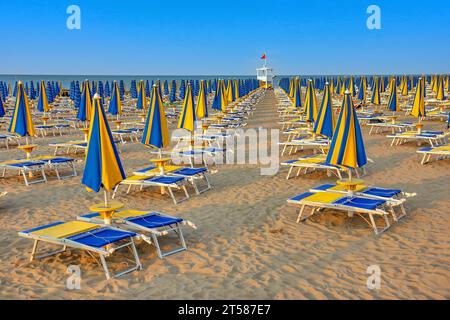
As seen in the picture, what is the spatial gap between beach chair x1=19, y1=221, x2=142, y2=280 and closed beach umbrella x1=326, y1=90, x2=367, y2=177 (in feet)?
11.8

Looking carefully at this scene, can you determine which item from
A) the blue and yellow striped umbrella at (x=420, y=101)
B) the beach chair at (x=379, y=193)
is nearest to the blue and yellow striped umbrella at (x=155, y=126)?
the beach chair at (x=379, y=193)

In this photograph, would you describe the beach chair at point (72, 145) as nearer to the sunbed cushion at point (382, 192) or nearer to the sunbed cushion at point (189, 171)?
the sunbed cushion at point (189, 171)

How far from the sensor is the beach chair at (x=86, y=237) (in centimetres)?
518

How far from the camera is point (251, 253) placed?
591 centimetres

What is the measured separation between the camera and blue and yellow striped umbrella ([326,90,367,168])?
716 cm

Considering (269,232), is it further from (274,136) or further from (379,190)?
(274,136)

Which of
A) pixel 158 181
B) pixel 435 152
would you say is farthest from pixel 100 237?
pixel 435 152

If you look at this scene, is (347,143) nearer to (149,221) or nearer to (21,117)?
(149,221)

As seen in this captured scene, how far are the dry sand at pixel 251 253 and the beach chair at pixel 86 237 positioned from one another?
17cm
